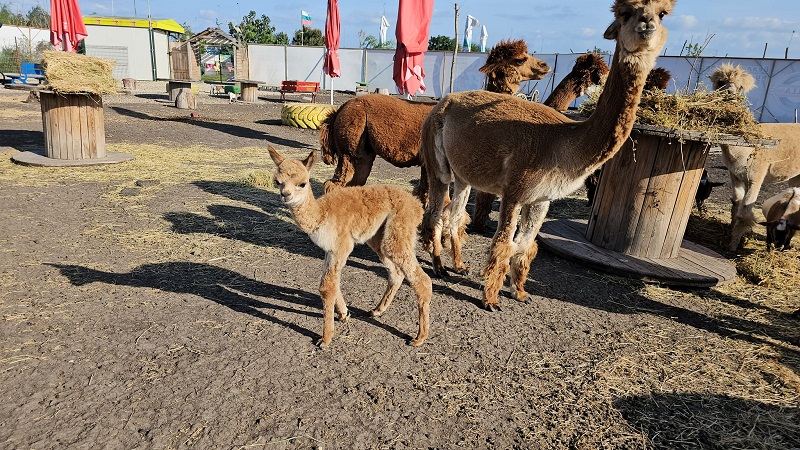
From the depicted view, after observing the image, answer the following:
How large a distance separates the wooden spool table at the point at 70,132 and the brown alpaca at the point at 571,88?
7.12 metres

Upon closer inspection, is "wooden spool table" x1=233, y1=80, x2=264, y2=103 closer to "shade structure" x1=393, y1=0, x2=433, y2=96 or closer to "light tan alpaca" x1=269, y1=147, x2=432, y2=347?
"shade structure" x1=393, y1=0, x2=433, y2=96

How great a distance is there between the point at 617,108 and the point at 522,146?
2.70 feet

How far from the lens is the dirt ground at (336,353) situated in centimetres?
263

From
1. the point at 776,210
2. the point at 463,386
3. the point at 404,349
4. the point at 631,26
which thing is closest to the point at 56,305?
the point at 404,349

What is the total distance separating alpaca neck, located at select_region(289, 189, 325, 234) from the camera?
334 cm

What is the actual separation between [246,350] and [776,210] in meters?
6.60

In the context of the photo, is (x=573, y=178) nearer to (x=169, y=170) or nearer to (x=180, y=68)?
(x=169, y=170)

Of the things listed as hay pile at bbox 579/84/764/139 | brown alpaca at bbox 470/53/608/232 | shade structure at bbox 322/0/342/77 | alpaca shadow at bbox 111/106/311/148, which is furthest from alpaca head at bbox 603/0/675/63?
shade structure at bbox 322/0/342/77

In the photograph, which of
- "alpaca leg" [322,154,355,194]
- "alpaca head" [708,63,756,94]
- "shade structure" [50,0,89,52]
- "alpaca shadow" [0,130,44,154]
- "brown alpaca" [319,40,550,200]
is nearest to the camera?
"brown alpaca" [319,40,550,200]

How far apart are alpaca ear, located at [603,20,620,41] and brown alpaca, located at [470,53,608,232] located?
299 cm

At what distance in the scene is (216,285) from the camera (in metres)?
4.35

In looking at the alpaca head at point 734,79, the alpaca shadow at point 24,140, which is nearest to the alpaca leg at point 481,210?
the alpaca head at point 734,79

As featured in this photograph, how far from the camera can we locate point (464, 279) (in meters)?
4.98

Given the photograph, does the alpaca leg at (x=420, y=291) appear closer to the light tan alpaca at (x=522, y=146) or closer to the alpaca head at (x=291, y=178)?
the light tan alpaca at (x=522, y=146)
